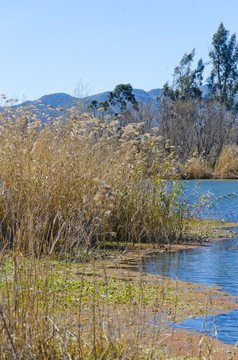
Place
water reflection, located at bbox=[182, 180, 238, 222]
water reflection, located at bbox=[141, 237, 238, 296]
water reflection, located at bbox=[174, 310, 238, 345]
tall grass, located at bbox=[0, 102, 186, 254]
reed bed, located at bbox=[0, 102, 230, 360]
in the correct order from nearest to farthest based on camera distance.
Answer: reed bed, located at bbox=[0, 102, 230, 360] → water reflection, located at bbox=[174, 310, 238, 345] → water reflection, located at bbox=[141, 237, 238, 296] → tall grass, located at bbox=[0, 102, 186, 254] → water reflection, located at bbox=[182, 180, 238, 222]

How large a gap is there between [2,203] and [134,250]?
89.6 inches

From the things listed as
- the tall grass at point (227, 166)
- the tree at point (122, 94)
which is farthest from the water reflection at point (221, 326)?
the tree at point (122, 94)

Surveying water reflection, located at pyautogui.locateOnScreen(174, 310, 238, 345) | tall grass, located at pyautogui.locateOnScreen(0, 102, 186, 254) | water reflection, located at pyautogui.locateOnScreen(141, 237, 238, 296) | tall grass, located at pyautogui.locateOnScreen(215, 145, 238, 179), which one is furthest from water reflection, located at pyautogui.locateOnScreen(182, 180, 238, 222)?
water reflection, located at pyautogui.locateOnScreen(174, 310, 238, 345)

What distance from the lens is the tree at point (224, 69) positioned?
47219 mm

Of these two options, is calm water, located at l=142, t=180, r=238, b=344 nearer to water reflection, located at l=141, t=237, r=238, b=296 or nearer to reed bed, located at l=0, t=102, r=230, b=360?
water reflection, located at l=141, t=237, r=238, b=296

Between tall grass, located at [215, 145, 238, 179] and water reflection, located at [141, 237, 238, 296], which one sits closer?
water reflection, located at [141, 237, 238, 296]

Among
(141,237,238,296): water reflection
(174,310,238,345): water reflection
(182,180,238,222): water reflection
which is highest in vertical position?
(182,180,238,222): water reflection

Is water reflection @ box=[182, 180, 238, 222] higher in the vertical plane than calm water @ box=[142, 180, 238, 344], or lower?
higher

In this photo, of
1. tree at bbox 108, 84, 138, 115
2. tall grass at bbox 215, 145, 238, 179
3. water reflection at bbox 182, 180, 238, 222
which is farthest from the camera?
tree at bbox 108, 84, 138, 115

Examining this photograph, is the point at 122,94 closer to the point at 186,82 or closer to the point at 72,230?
the point at 186,82

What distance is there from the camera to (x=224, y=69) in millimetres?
48062

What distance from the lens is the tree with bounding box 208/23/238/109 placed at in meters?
47.2

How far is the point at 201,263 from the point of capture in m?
7.43

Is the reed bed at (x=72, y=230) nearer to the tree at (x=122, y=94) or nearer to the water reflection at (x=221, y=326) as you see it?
the water reflection at (x=221, y=326)
